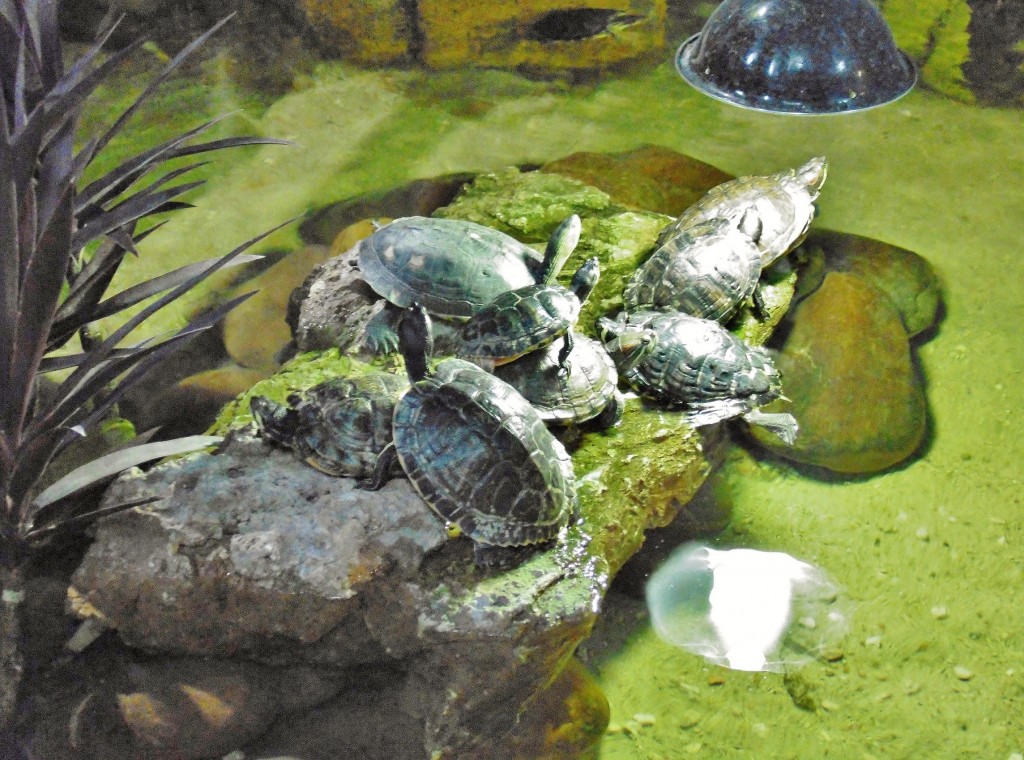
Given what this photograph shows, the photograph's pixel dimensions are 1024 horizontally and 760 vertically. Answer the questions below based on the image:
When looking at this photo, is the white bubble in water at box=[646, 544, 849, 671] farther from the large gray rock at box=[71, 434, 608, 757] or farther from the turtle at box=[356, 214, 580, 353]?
the turtle at box=[356, 214, 580, 353]

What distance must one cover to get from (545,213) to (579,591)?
253cm

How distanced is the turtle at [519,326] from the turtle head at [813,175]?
2.30 metres

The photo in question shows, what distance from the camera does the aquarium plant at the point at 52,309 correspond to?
2.40 meters

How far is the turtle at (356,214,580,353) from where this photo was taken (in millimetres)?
3842

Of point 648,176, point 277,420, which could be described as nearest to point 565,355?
point 277,420

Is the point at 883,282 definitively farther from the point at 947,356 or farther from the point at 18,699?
the point at 18,699

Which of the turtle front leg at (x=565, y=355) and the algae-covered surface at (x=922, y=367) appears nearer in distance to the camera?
the algae-covered surface at (x=922, y=367)

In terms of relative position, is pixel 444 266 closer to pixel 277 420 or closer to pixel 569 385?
pixel 569 385

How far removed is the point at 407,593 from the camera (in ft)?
9.21

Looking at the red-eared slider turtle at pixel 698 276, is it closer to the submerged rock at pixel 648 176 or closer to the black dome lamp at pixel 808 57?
the submerged rock at pixel 648 176

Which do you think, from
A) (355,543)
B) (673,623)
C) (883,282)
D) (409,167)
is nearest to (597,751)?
(673,623)

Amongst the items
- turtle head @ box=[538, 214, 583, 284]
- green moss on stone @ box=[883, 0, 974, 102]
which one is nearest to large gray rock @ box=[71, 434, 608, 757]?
turtle head @ box=[538, 214, 583, 284]

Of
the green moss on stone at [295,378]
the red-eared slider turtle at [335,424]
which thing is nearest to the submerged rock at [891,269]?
the green moss on stone at [295,378]

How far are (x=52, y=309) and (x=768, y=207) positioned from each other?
143 inches
